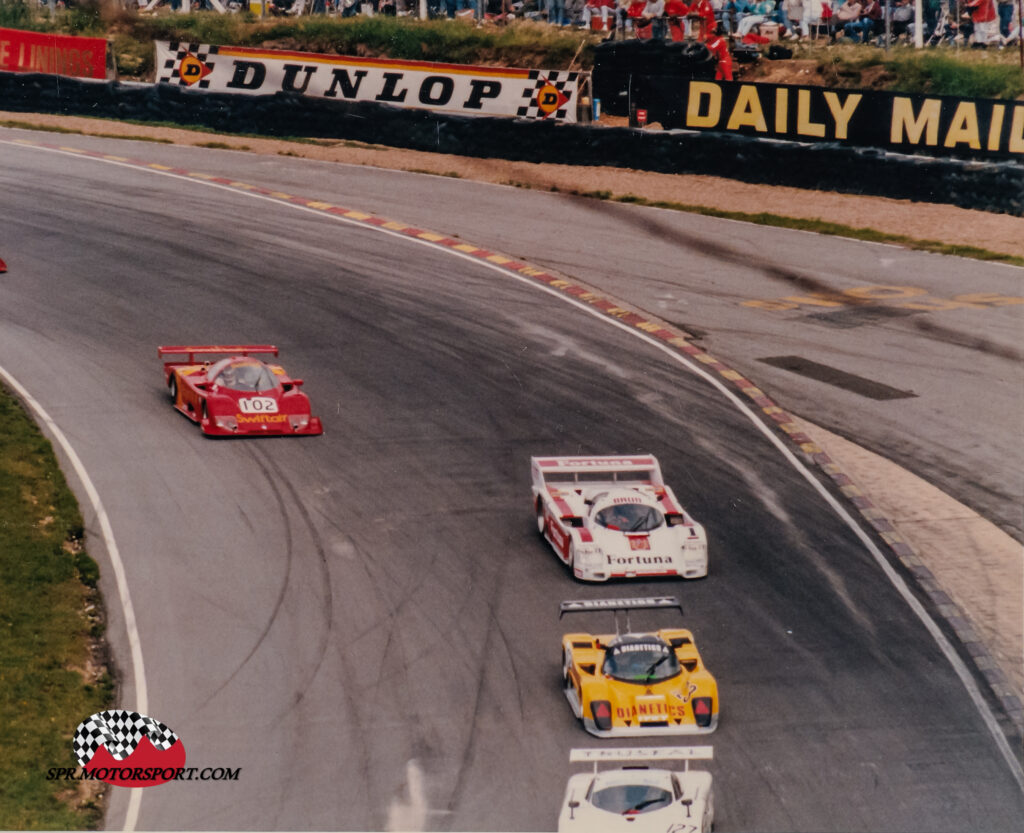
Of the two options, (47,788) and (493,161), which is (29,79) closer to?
(493,161)

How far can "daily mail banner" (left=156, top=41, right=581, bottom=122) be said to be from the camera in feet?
136

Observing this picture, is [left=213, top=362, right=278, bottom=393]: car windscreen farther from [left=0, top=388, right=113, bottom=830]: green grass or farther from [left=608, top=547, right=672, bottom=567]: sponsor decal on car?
[left=608, top=547, right=672, bottom=567]: sponsor decal on car

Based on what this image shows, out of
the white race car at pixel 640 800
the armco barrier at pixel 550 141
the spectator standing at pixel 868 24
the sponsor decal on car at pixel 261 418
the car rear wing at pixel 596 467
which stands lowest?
the white race car at pixel 640 800

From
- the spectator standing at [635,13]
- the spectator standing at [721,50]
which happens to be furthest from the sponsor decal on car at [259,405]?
the spectator standing at [635,13]

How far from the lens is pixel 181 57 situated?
4497cm

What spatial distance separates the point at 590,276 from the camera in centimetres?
3272

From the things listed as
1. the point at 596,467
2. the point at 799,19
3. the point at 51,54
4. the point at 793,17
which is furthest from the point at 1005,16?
the point at 51,54

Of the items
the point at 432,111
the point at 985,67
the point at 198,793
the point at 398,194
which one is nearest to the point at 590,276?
the point at 398,194

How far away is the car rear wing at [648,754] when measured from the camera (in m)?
15.3

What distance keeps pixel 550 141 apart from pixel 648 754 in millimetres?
27427

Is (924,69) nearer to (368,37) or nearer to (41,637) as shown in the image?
(368,37)

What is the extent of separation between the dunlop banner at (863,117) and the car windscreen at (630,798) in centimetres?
2479

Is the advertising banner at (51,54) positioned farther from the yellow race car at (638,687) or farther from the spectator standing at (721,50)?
the yellow race car at (638,687)

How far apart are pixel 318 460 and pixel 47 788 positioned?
8225 millimetres
